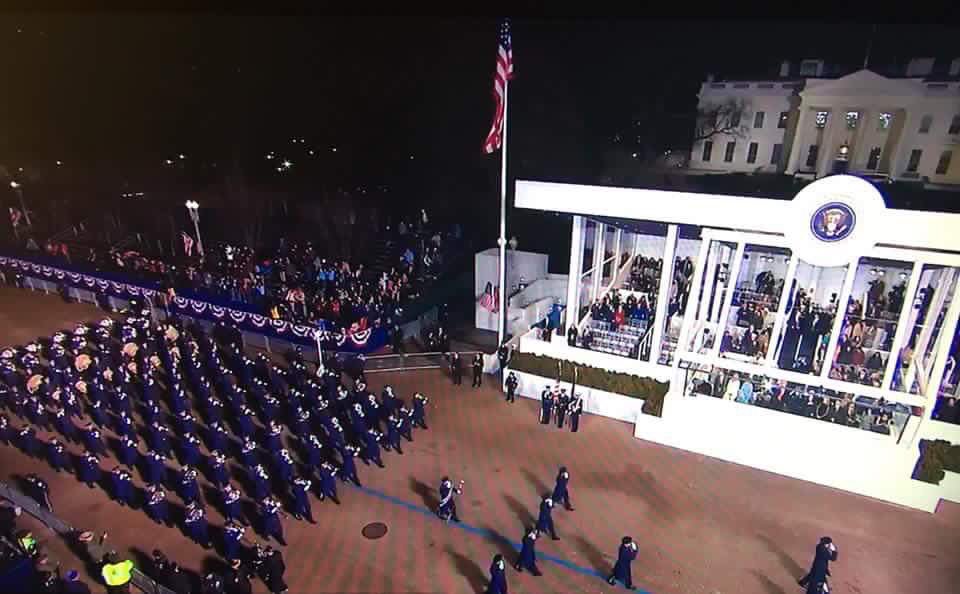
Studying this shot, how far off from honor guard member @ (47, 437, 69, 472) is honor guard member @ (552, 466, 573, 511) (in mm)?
12232

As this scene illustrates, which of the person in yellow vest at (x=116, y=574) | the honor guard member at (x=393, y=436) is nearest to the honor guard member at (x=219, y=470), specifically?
the person in yellow vest at (x=116, y=574)

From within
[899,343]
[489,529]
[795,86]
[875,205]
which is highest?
[795,86]

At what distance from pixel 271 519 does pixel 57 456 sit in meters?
6.71

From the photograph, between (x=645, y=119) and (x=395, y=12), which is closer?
(x=395, y=12)

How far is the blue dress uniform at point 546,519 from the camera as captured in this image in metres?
11.2

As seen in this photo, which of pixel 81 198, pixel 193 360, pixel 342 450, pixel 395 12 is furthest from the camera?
pixel 81 198

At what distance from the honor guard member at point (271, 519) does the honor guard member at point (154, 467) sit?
126 inches

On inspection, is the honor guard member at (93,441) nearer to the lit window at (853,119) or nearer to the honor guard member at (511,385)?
A: the honor guard member at (511,385)

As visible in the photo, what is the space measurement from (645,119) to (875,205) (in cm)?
2357

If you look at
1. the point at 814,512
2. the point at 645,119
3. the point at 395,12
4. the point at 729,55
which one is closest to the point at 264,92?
the point at 645,119

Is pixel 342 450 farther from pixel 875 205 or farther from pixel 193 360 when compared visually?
pixel 875 205

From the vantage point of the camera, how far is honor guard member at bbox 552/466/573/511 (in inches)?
474

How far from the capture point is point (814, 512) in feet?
41.2

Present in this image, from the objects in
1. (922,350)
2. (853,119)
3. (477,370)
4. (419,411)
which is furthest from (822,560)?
(853,119)
